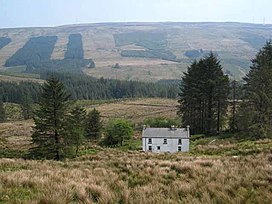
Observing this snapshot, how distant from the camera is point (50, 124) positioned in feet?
133

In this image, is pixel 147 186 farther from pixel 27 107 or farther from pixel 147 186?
pixel 27 107

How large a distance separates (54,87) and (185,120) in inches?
1099

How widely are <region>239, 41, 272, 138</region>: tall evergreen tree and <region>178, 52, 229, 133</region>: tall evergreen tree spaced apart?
22.4 ft

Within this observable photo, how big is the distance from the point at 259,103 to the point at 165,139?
1643cm

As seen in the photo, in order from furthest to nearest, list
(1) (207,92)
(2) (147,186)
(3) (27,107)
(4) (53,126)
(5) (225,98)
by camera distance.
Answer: (3) (27,107), (5) (225,98), (1) (207,92), (4) (53,126), (2) (147,186)

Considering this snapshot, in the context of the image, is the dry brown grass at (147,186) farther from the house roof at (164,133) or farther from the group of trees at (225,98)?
the house roof at (164,133)

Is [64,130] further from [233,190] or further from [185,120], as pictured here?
[233,190]

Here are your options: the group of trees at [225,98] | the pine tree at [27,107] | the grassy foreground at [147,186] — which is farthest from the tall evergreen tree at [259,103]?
the pine tree at [27,107]

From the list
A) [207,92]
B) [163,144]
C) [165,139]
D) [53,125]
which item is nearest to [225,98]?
[207,92]

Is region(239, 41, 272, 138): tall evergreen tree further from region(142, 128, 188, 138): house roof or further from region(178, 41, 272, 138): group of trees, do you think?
region(142, 128, 188, 138): house roof

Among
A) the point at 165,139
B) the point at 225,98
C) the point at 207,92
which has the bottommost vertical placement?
the point at 165,139

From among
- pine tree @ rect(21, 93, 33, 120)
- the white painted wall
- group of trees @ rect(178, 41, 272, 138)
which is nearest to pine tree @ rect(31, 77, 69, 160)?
the white painted wall

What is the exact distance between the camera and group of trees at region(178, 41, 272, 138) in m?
46.1

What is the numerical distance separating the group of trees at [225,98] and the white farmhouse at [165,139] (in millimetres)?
4591
